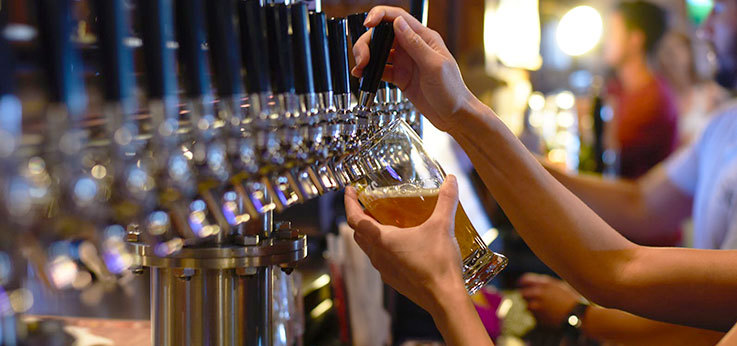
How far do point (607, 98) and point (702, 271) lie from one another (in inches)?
211

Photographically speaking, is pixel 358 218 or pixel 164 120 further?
pixel 358 218

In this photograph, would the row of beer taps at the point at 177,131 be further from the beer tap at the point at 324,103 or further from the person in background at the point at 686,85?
the person in background at the point at 686,85

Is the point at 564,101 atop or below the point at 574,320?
atop

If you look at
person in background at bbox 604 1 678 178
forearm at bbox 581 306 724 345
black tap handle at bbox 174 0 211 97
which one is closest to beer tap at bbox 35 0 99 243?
black tap handle at bbox 174 0 211 97

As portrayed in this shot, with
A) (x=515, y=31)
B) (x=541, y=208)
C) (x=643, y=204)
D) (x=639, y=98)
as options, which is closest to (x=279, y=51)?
(x=541, y=208)

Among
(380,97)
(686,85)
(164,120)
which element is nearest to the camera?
(164,120)

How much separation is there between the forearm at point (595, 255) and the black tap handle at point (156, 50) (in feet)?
2.34

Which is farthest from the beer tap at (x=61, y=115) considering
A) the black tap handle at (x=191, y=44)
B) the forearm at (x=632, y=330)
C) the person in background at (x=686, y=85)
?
the person in background at (x=686, y=85)

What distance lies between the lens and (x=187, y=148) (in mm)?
703

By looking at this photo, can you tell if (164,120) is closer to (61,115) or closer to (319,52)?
(61,115)

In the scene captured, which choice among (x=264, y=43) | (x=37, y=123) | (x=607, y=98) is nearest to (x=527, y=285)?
(x=264, y=43)

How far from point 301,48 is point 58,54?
0.38 metres

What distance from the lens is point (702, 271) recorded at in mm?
1343

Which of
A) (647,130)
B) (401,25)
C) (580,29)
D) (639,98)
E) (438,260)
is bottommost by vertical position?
(647,130)
